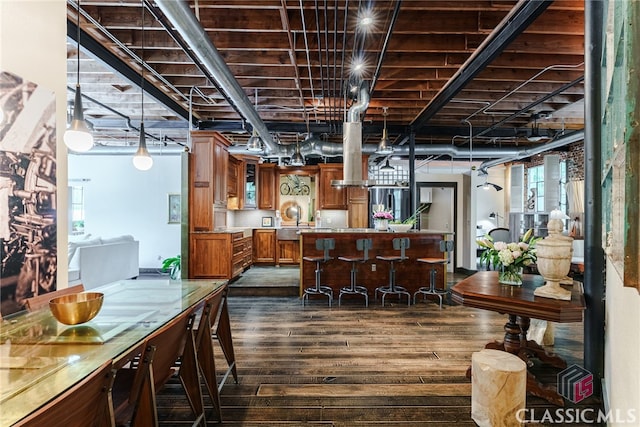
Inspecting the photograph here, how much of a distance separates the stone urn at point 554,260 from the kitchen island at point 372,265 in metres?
3.28

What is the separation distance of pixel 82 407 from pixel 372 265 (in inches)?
198

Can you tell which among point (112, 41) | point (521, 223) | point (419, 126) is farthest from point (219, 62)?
point (521, 223)

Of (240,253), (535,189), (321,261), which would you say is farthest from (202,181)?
(535,189)

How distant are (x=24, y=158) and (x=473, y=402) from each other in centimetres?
357

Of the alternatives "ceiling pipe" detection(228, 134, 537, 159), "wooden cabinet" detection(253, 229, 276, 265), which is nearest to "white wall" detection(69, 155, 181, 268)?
"wooden cabinet" detection(253, 229, 276, 265)

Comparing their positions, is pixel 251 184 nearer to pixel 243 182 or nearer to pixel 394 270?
pixel 243 182

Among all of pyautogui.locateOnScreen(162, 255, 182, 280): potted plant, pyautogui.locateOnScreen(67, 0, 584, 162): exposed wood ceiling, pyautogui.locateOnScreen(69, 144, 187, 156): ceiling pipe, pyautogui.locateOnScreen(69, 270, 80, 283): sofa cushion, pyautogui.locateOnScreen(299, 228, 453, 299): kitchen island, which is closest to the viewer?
pyautogui.locateOnScreen(67, 0, 584, 162): exposed wood ceiling

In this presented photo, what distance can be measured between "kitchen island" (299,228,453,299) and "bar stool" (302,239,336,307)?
14 cm

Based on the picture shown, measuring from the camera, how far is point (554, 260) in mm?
2436

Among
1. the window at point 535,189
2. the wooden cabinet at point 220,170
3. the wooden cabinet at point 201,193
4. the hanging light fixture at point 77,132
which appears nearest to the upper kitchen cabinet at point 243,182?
the wooden cabinet at point 220,170

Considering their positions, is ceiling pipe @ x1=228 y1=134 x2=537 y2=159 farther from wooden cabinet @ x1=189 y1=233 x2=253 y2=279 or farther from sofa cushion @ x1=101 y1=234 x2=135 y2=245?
sofa cushion @ x1=101 y1=234 x2=135 y2=245

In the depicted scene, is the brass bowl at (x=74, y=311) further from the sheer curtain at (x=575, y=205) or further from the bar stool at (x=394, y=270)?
the sheer curtain at (x=575, y=205)

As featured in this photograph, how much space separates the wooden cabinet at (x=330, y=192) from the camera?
8727mm

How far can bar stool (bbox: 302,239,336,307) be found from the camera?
17.4ft
